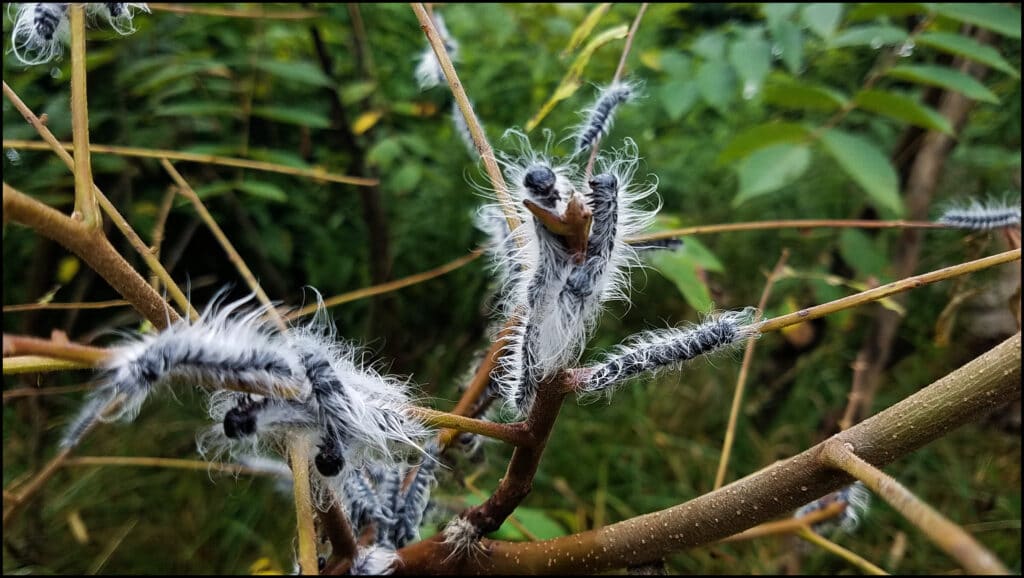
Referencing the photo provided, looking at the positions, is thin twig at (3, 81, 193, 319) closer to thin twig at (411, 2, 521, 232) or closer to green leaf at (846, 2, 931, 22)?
thin twig at (411, 2, 521, 232)

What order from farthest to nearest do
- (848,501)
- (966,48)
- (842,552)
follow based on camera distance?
(966,48) < (848,501) < (842,552)

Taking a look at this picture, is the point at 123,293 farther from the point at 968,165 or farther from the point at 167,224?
the point at 968,165

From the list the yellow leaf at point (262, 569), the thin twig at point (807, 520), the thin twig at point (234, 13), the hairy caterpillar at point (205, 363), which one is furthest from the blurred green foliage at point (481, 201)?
the hairy caterpillar at point (205, 363)

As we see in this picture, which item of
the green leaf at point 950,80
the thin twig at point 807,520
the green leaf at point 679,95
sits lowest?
the thin twig at point 807,520

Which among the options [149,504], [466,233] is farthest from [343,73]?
[149,504]

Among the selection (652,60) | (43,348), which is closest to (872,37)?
(652,60)

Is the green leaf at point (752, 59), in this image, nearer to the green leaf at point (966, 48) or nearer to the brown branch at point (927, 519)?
the green leaf at point (966, 48)

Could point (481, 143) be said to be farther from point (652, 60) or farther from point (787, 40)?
point (652, 60)

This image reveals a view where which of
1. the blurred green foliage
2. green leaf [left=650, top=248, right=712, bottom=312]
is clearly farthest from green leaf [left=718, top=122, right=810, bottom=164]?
green leaf [left=650, top=248, right=712, bottom=312]
